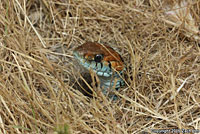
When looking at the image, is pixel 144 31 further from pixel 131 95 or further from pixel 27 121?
pixel 27 121

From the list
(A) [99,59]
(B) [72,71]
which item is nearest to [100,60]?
(A) [99,59]

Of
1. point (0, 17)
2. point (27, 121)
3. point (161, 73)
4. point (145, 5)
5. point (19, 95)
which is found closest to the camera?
point (27, 121)

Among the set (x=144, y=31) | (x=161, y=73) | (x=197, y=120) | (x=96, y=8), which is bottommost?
(x=197, y=120)

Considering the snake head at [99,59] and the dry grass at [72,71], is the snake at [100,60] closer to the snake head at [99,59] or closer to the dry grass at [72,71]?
the snake head at [99,59]

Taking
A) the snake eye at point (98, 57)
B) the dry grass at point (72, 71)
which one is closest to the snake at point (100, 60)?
the snake eye at point (98, 57)

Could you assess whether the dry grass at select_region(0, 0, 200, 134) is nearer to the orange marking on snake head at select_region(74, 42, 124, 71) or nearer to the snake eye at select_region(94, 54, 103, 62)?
the orange marking on snake head at select_region(74, 42, 124, 71)

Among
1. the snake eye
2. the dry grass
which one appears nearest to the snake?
the snake eye

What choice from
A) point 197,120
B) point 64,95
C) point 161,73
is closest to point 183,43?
point 161,73
